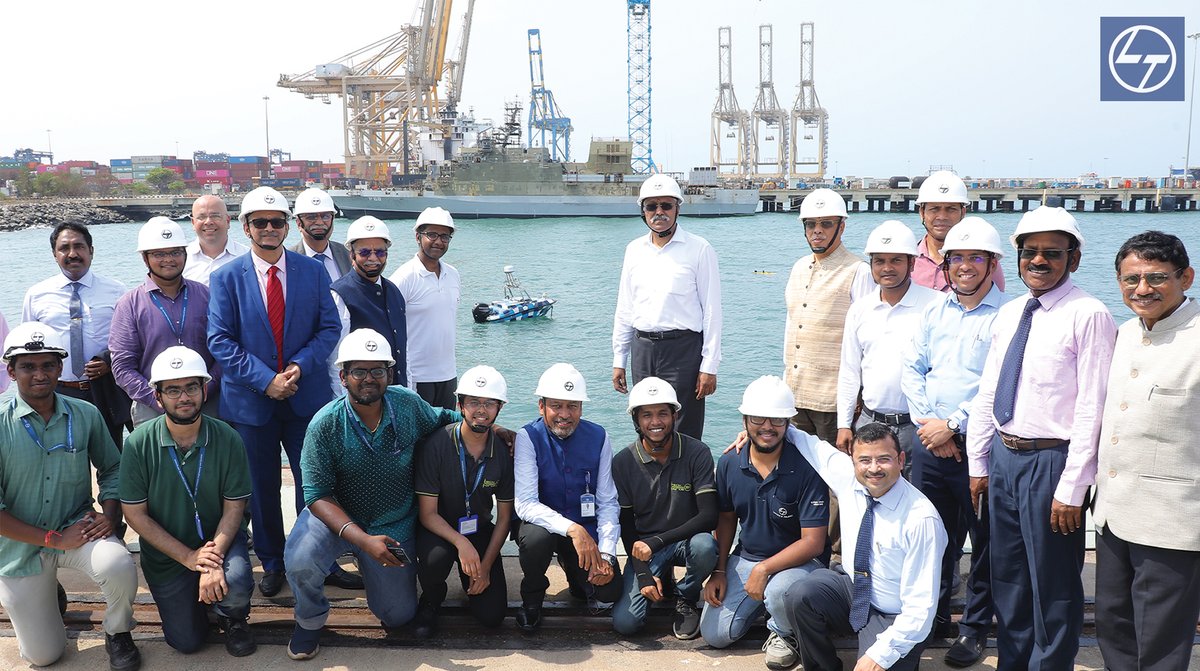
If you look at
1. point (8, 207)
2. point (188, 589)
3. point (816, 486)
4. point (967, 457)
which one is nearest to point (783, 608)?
point (816, 486)

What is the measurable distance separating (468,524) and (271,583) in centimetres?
108

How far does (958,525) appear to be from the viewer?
367 cm

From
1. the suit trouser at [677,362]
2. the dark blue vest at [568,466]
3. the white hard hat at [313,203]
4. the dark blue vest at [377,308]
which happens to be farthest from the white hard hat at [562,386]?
the white hard hat at [313,203]

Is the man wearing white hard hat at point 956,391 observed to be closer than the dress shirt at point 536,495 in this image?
Yes

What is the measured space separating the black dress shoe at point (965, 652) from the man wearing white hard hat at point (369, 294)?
2.85 meters

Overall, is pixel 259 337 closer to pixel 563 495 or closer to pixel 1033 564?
pixel 563 495

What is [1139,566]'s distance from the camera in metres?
2.69

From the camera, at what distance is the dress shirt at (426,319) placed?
4.71m

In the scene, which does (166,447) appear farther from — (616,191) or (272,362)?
(616,191)

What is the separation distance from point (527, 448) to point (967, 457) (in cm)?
187

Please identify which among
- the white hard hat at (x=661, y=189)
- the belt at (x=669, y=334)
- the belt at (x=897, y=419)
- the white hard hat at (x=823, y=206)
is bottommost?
the belt at (x=897, y=419)

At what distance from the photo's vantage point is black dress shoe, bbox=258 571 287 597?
3.95 metres

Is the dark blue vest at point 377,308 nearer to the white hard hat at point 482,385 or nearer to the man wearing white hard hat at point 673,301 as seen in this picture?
the white hard hat at point 482,385

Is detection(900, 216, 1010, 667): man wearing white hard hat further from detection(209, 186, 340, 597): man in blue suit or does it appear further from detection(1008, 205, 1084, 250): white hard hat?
detection(209, 186, 340, 597): man in blue suit
